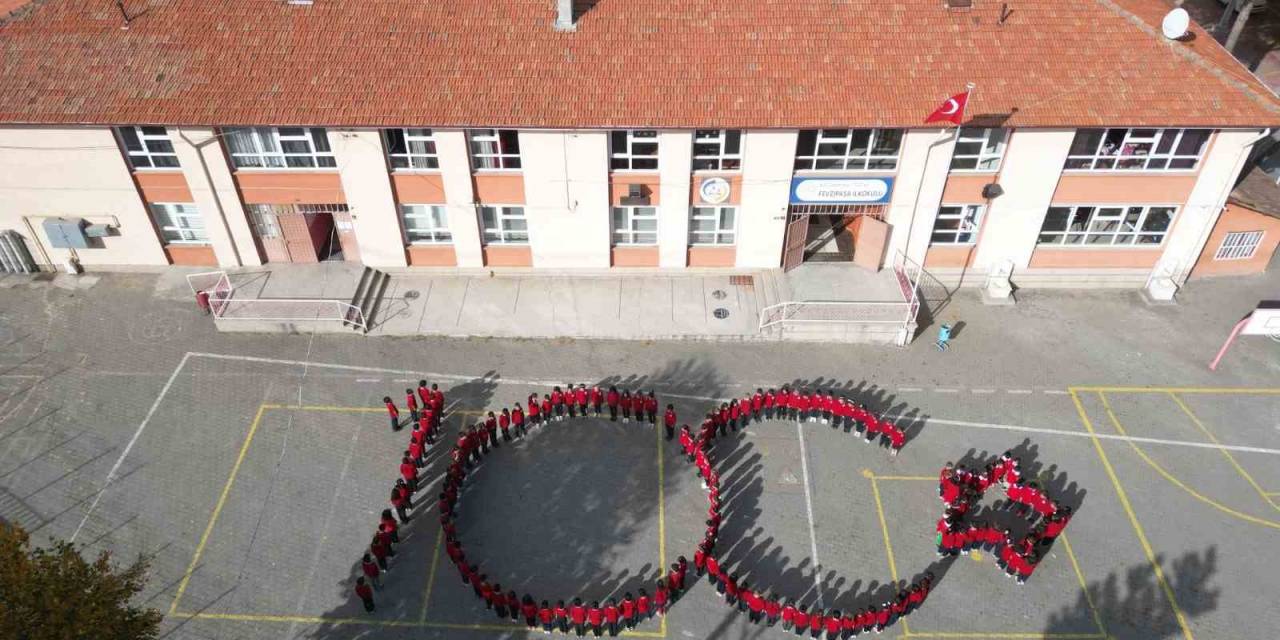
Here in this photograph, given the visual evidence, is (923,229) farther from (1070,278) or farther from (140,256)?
(140,256)

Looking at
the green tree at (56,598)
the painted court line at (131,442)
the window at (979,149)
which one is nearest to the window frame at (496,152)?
the painted court line at (131,442)

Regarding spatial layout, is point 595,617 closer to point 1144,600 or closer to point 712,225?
point 1144,600

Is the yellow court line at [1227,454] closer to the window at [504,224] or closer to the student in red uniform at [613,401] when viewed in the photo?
the student in red uniform at [613,401]

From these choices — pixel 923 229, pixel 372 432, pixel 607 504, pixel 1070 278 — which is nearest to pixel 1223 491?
pixel 1070 278

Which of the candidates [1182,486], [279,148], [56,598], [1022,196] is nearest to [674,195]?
[1022,196]

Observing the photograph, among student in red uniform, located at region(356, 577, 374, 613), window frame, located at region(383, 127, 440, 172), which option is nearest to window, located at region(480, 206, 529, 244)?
window frame, located at region(383, 127, 440, 172)

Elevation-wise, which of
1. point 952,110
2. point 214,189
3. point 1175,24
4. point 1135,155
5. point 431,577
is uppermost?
point 1175,24
